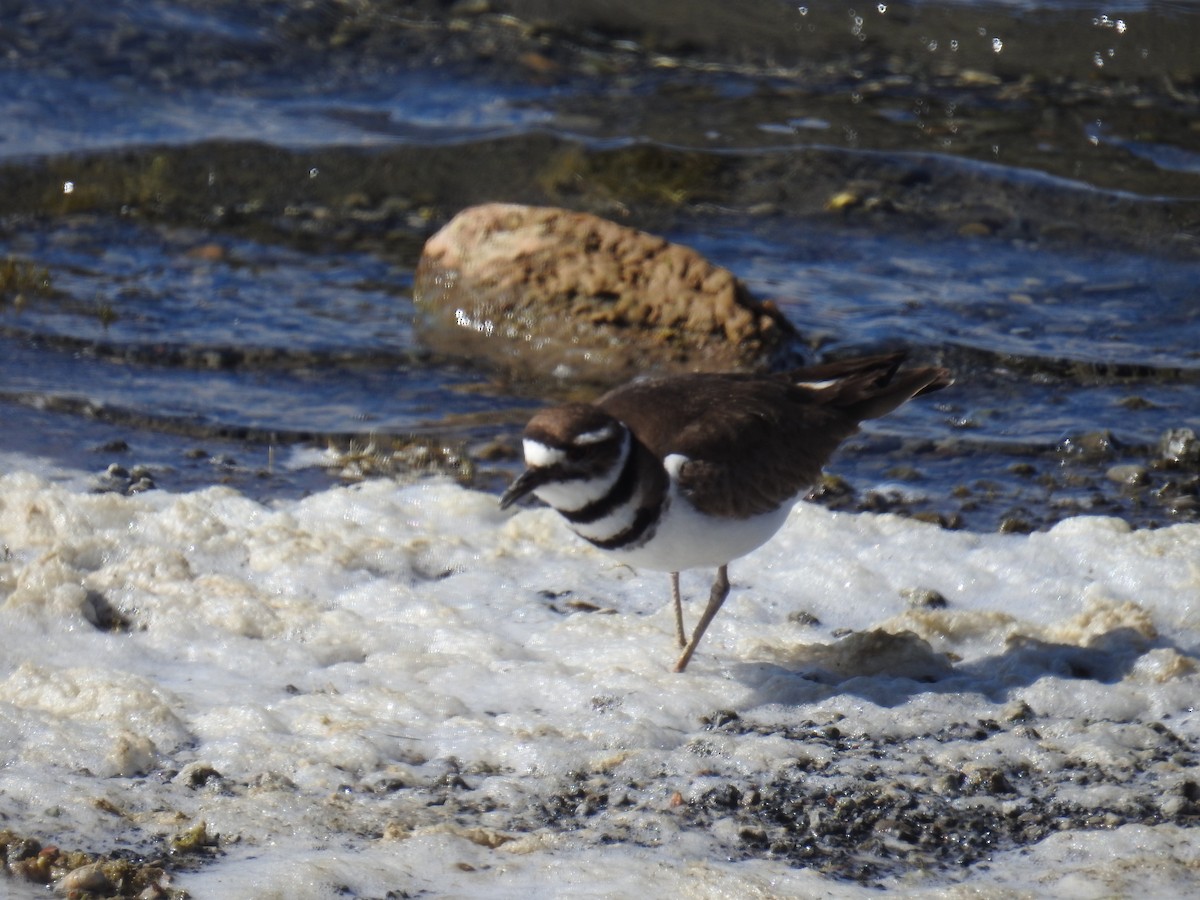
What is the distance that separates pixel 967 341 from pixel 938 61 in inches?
244

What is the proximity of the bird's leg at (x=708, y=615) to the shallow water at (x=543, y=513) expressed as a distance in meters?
0.09

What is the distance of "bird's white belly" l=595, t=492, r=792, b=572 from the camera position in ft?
15.2

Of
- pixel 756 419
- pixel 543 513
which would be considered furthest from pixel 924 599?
pixel 543 513

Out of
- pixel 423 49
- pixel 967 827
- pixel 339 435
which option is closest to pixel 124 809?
pixel 967 827

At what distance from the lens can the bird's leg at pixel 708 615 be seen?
16.0 ft

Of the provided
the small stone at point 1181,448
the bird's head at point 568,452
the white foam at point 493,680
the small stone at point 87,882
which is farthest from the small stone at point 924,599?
the small stone at point 87,882

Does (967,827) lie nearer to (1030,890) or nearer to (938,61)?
(1030,890)

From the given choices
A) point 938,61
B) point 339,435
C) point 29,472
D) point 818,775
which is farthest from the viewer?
point 938,61

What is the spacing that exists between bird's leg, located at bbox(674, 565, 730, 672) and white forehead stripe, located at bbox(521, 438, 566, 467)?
84 cm

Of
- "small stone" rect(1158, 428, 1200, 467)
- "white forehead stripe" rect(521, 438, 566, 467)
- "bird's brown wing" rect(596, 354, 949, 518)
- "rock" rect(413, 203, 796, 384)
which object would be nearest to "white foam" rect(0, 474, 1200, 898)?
"bird's brown wing" rect(596, 354, 949, 518)

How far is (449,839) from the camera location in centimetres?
372

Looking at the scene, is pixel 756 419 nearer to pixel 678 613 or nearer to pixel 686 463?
pixel 686 463

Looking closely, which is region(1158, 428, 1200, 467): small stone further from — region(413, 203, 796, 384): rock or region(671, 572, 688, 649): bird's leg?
region(671, 572, 688, 649): bird's leg

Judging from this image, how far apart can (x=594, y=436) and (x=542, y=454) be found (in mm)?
174
